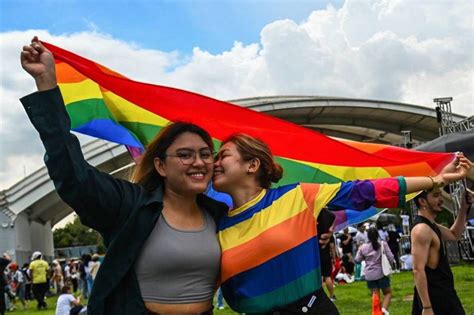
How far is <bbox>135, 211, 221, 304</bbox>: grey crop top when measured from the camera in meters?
3.06

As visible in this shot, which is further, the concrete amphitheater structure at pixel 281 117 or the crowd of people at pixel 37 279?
the concrete amphitheater structure at pixel 281 117

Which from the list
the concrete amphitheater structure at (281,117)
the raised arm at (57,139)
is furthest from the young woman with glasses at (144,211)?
the concrete amphitheater structure at (281,117)

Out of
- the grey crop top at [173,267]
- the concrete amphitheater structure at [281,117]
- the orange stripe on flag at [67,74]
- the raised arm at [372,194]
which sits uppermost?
the concrete amphitheater structure at [281,117]

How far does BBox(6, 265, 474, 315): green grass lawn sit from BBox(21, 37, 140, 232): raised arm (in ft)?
28.3

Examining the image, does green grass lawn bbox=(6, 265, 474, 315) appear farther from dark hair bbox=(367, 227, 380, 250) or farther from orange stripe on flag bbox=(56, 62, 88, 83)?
orange stripe on flag bbox=(56, 62, 88, 83)

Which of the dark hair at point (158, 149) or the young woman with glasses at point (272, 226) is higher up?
the dark hair at point (158, 149)

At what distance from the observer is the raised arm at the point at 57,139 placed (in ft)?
9.23

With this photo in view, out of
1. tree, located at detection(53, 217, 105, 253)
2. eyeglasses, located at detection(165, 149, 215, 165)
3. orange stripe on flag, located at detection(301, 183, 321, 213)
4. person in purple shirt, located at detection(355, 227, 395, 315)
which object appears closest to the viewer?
eyeglasses, located at detection(165, 149, 215, 165)

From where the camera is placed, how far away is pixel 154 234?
3131 mm

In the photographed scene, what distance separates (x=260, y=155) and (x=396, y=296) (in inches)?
439

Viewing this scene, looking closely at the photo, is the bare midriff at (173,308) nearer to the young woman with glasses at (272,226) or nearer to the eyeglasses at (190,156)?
the young woman with glasses at (272,226)

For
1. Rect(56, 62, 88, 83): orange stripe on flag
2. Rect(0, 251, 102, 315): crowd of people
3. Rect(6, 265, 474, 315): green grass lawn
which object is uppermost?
Rect(56, 62, 88, 83): orange stripe on flag

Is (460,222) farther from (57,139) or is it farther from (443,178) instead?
(57,139)

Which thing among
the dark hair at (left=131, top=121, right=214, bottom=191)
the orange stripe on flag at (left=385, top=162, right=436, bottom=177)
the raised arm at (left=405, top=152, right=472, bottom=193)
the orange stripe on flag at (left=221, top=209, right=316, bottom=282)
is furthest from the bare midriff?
the orange stripe on flag at (left=385, top=162, right=436, bottom=177)
